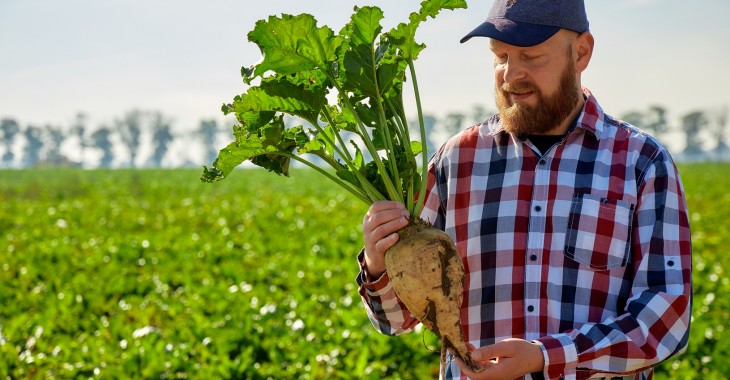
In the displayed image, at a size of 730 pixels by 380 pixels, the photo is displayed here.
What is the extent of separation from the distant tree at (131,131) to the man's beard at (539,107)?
135676 mm

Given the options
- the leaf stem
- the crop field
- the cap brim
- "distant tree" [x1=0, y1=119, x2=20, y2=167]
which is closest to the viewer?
the cap brim

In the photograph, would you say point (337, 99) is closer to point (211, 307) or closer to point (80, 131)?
point (211, 307)

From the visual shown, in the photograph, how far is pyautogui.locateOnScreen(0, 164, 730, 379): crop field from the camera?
Answer: 194 inches

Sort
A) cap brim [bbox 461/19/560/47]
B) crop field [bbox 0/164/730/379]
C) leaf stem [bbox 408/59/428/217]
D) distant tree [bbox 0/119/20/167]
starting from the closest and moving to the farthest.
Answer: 1. cap brim [bbox 461/19/560/47]
2. leaf stem [bbox 408/59/428/217]
3. crop field [bbox 0/164/730/379]
4. distant tree [bbox 0/119/20/167]

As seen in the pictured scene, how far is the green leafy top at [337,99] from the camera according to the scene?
193 centimetres

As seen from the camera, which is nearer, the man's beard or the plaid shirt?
the plaid shirt

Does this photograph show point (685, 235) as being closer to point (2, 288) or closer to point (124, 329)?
point (124, 329)

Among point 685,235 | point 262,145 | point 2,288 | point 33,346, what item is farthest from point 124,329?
point 685,235

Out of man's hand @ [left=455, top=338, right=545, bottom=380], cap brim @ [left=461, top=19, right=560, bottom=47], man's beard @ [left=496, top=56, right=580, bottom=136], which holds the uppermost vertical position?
cap brim @ [left=461, top=19, right=560, bottom=47]

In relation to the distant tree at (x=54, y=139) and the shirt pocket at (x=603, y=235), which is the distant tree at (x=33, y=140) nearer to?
the distant tree at (x=54, y=139)

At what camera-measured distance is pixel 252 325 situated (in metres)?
5.61

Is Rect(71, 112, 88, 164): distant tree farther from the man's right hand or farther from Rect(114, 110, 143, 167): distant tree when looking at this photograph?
the man's right hand

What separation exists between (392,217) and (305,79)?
45 cm

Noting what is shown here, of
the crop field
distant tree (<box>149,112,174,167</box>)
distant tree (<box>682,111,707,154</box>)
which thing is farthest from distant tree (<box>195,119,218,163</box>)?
the crop field
